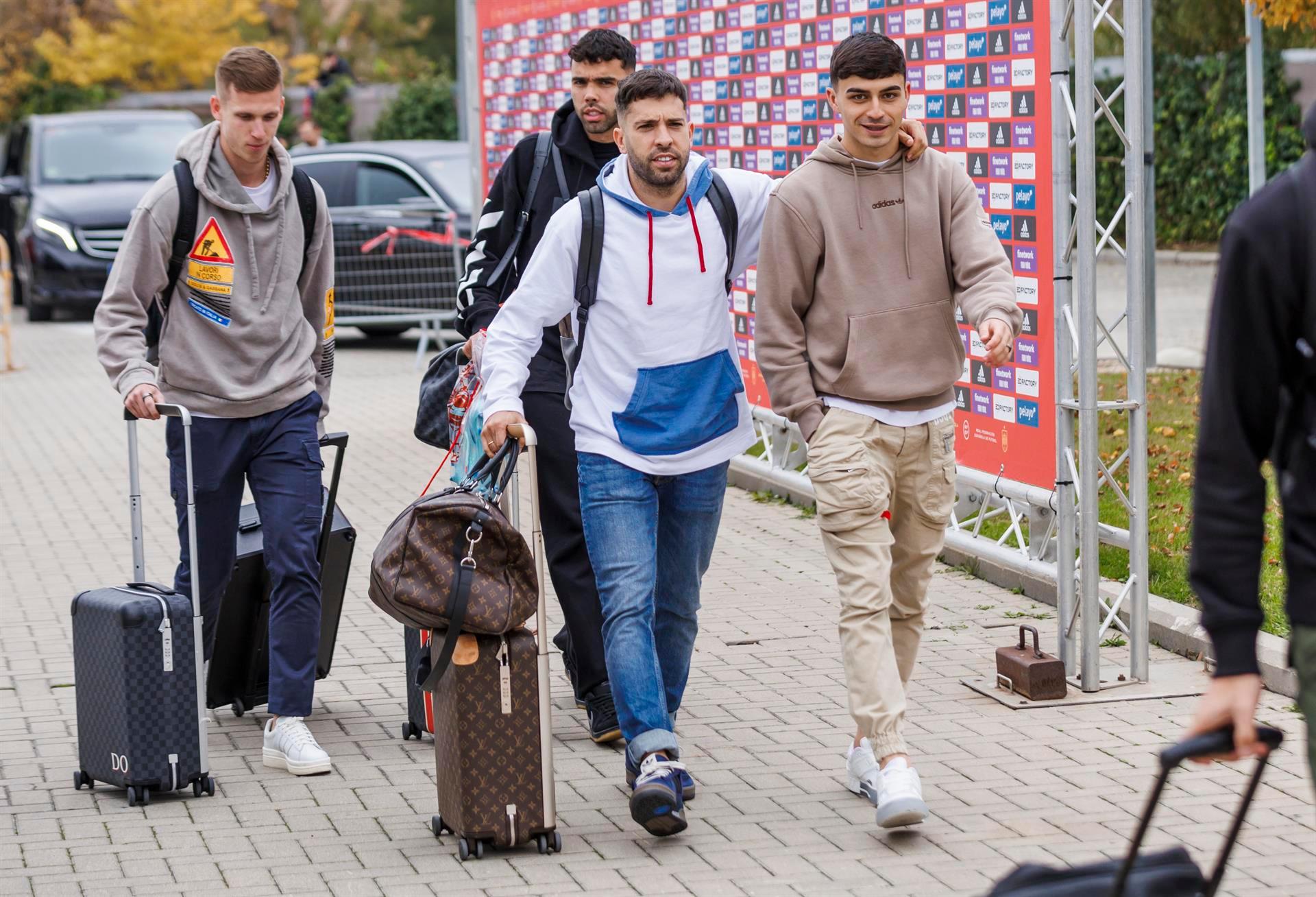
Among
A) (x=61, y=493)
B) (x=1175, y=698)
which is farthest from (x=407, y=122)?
(x=1175, y=698)

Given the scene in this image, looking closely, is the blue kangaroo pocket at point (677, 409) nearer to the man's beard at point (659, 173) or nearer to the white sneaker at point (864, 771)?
the man's beard at point (659, 173)

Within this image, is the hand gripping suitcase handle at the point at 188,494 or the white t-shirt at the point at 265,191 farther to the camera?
the white t-shirt at the point at 265,191

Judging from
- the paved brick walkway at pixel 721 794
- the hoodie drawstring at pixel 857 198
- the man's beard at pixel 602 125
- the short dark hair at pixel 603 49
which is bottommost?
the paved brick walkway at pixel 721 794

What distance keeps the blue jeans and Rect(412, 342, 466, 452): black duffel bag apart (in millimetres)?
956

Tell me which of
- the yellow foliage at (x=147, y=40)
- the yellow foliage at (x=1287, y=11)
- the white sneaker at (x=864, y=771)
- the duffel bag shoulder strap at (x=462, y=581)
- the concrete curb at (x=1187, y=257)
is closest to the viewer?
the duffel bag shoulder strap at (x=462, y=581)

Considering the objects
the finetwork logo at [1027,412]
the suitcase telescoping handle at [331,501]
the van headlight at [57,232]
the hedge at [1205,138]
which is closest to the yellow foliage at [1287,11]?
the finetwork logo at [1027,412]

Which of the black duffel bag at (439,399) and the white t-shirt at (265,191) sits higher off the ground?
the white t-shirt at (265,191)

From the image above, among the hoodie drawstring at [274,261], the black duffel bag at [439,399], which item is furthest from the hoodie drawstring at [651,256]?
the hoodie drawstring at [274,261]

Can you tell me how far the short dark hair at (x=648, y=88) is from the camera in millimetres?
4969

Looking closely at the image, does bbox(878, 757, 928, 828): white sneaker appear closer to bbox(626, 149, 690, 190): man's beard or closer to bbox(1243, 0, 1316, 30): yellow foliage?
bbox(626, 149, 690, 190): man's beard

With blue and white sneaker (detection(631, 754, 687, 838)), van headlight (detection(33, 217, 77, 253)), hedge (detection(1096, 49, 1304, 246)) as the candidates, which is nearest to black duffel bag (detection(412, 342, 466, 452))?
blue and white sneaker (detection(631, 754, 687, 838))

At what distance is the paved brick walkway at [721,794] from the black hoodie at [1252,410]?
2.06 metres

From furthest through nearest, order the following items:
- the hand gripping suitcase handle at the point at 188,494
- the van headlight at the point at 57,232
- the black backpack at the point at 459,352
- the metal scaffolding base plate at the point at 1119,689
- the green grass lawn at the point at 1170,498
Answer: the van headlight at the point at 57,232, the green grass lawn at the point at 1170,498, the metal scaffolding base plate at the point at 1119,689, the black backpack at the point at 459,352, the hand gripping suitcase handle at the point at 188,494

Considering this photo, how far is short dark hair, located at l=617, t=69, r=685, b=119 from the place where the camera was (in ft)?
16.3
